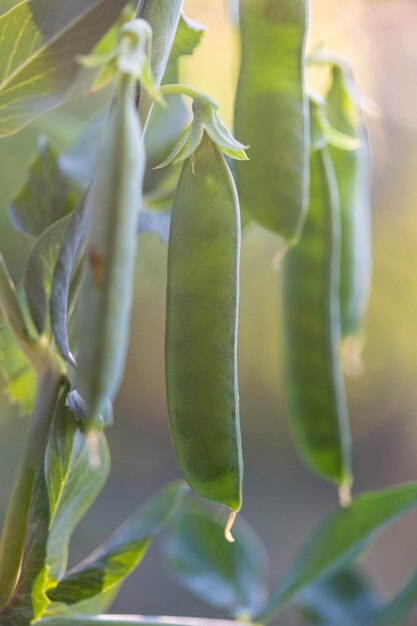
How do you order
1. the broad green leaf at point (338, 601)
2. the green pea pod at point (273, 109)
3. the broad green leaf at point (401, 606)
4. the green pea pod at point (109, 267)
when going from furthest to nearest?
the broad green leaf at point (338, 601), the broad green leaf at point (401, 606), the green pea pod at point (273, 109), the green pea pod at point (109, 267)

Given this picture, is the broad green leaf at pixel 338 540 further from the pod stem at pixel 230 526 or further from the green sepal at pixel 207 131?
the green sepal at pixel 207 131

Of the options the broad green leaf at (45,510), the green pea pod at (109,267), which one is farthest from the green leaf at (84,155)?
the green pea pod at (109,267)

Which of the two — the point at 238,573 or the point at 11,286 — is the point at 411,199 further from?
the point at 11,286

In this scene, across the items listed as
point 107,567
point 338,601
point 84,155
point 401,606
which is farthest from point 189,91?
point 338,601

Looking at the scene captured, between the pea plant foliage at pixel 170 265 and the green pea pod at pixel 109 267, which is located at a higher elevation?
the green pea pod at pixel 109 267

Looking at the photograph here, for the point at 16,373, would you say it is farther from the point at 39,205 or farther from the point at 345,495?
the point at 345,495
